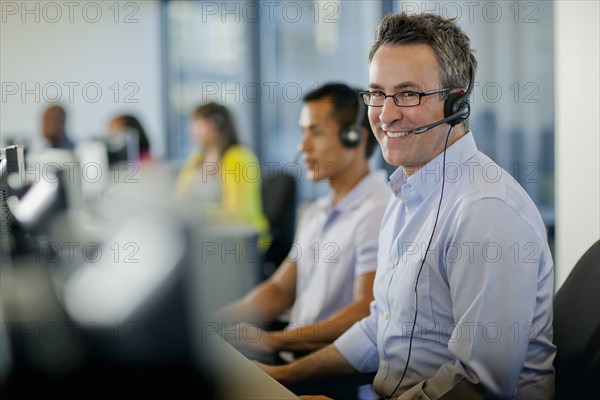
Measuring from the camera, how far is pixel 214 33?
6.40 metres

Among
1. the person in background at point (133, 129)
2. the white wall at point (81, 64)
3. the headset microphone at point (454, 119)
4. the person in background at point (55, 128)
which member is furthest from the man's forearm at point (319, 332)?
the white wall at point (81, 64)

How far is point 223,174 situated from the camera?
4055mm

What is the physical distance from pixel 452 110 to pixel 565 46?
70cm

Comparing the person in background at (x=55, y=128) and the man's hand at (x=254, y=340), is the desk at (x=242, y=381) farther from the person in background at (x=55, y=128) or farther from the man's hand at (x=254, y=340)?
the person in background at (x=55, y=128)

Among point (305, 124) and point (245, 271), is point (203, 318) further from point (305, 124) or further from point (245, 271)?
point (245, 271)

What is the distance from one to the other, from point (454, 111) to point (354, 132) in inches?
30.1

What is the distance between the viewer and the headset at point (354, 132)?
89.4 inches

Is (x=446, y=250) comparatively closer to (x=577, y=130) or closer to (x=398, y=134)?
(x=398, y=134)

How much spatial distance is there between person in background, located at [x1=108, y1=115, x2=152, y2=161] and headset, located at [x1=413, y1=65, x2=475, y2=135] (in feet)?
12.5

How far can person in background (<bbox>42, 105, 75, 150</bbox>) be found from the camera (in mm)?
5473

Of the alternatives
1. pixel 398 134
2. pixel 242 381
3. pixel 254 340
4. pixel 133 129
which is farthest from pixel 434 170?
pixel 133 129

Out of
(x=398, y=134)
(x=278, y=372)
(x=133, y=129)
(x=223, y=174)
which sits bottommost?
(x=278, y=372)

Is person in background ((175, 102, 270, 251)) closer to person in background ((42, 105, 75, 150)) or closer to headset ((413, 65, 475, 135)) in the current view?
person in background ((42, 105, 75, 150))

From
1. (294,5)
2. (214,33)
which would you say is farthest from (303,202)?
(214,33)
